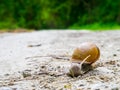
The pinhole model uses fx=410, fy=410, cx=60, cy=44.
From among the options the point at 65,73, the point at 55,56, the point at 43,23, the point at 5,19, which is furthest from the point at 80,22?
the point at 65,73

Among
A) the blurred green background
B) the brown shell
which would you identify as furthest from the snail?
the blurred green background

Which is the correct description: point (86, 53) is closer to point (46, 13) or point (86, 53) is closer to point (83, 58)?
point (83, 58)

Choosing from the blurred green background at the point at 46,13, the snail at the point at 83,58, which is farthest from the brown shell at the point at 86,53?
the blurred green background at the point at 46,13

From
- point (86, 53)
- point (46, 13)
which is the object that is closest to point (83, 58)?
point (86, 53)

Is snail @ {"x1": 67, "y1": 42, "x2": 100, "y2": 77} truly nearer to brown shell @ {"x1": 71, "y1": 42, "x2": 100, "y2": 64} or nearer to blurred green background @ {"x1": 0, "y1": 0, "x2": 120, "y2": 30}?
brown shell @ {"x1": 71, "y1": 42, "x2": 100, "y2": 64}

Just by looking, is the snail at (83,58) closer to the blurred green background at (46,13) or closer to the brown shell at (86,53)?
the brown shell at (86,53)
